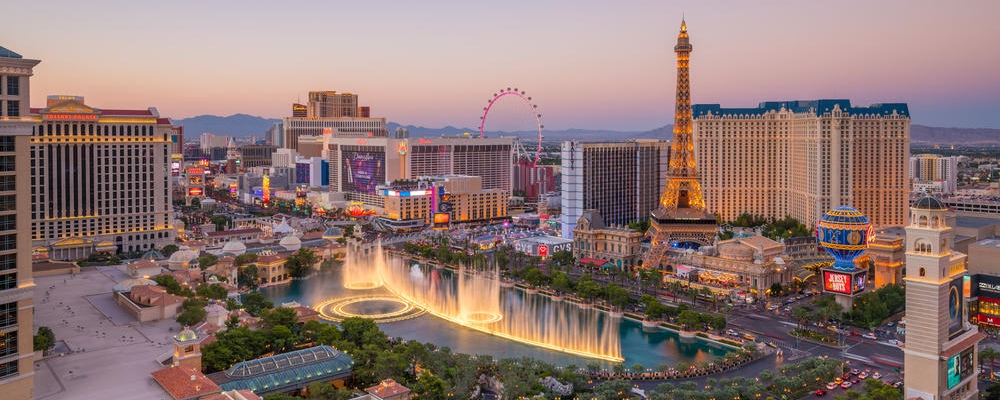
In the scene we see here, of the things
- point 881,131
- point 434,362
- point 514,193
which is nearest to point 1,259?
point 434,362

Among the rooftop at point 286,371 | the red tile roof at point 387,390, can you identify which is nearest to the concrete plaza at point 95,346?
the rooftop at point 286,371

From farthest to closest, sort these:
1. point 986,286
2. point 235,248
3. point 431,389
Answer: point 235,248 < point 986,286 < point 431,389

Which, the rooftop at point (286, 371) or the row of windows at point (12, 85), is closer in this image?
the row of windows at point (12, 85)

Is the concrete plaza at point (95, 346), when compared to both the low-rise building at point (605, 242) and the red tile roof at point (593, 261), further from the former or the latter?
the low-rise building at point (605, 242)

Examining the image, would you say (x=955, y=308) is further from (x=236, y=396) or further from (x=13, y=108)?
(x=13, y=108)

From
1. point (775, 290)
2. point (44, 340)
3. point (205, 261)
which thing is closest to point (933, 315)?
point (775, 290)

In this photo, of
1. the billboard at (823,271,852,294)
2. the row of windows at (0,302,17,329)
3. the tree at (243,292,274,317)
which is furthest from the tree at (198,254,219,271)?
the billboard at (823,271,852,294)

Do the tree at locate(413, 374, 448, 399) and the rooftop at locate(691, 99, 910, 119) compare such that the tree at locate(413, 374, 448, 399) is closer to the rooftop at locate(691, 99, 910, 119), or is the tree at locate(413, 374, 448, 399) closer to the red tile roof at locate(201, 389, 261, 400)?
the red tile roof at locate(201, 389, 261, 400)
